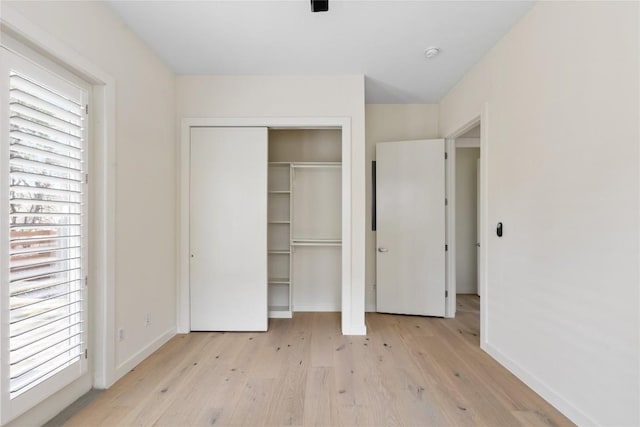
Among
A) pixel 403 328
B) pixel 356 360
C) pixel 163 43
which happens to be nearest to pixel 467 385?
pixel 356 360

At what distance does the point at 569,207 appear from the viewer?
1753 millimetres

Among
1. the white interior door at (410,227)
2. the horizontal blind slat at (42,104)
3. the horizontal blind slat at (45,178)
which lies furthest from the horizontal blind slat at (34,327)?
the white interior door at (410,227)

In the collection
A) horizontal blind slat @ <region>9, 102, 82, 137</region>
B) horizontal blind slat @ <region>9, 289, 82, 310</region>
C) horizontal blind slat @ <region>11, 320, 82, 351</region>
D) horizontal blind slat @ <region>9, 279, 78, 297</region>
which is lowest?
horizontal blind slat @ <region>11, 320, 82, 351</region>

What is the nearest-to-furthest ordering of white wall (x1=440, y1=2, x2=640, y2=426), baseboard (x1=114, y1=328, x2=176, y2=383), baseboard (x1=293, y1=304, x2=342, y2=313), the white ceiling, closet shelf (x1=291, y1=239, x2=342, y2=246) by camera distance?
white wall (x1=440, y1=2, x2=640, y2=426), the white ceiling, baseboard (x1=114, y1=328, x2=176, y2=383), closet shelf (x1=291, y1=239, x2=342, y2=246), baseboard (x1=293, y1=304, x2=342, y2=313)

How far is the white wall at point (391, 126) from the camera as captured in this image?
3898 mm

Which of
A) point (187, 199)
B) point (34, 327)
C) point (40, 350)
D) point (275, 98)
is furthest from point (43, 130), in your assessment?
point (275, 98)

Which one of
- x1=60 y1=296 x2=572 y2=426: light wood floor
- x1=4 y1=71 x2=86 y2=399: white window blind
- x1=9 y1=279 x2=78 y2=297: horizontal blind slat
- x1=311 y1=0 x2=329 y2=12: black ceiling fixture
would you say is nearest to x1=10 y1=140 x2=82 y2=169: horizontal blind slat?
x1=4 y1=71 x2=86 y2=399: white window blind

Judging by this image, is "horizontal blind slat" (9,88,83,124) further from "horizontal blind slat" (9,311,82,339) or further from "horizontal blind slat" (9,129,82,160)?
"horizontal blind slat" (9,311,82,339)

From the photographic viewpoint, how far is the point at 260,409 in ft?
5.99

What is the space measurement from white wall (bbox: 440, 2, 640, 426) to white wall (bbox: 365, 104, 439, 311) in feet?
4.48

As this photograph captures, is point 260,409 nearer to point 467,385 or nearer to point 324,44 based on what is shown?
point 467,385

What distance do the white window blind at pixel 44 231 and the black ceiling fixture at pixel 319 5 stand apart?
163 cm

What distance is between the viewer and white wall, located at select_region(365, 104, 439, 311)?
390 centimetres

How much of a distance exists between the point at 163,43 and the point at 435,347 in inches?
143
